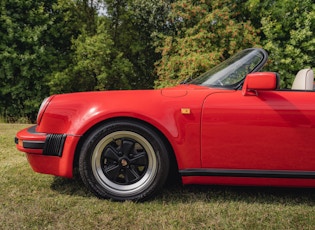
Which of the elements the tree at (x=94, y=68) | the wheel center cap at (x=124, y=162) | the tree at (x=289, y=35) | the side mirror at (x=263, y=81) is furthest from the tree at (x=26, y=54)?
the side mirror at (x=263, y=81)

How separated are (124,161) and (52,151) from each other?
0.61 m

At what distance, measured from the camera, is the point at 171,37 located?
16188 millimetres

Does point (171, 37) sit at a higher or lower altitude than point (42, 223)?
higher

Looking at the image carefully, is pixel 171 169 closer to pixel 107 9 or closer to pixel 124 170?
pixel 124 170

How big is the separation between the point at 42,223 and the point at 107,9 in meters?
16.7

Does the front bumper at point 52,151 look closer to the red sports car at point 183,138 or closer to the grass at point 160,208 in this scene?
the red sports car at point 183,138

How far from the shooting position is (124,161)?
9.29ft

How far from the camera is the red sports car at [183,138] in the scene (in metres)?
2.66

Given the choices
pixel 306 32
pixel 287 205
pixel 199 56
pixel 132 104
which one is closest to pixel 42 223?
pixel 132 104

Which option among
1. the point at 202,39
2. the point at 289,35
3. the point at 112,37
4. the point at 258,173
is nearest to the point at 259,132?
the point at 258,173

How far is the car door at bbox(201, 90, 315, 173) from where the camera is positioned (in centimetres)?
265

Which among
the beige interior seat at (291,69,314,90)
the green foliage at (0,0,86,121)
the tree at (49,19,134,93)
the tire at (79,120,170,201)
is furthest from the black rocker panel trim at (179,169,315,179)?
the tree at (49,19,134,93)

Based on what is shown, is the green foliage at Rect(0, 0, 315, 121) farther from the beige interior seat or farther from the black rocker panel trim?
the black rocker panel trim

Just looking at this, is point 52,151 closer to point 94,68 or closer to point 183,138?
point 183,138
